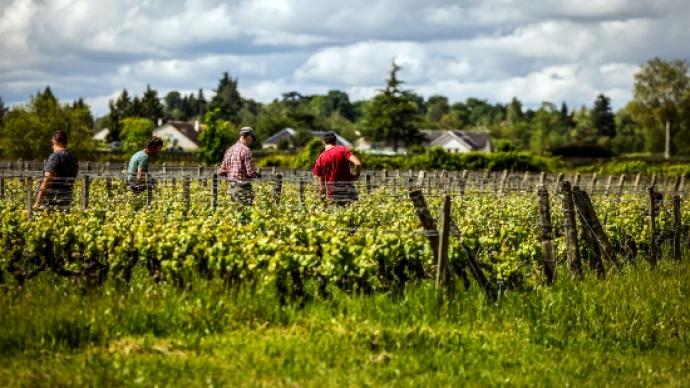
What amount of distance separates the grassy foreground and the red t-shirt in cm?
488

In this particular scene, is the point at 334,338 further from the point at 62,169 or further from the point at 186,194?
the point at 186,194

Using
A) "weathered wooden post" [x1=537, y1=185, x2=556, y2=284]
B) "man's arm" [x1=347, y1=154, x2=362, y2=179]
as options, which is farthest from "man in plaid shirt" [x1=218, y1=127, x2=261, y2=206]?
"weathered wooden post" [x1=537, y1=185, x2=556, y2=284]

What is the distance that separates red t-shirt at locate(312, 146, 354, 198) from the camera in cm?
1473

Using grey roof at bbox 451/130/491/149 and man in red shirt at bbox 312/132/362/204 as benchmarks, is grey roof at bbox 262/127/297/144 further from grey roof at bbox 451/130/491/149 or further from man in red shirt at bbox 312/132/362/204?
man in red shirt at bbox 312/132/362/204

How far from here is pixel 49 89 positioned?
151m

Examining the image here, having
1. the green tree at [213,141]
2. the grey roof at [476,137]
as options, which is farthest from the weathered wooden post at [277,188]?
the grey roof at [476,137]

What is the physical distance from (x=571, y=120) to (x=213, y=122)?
127 meters

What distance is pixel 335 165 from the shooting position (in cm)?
1480

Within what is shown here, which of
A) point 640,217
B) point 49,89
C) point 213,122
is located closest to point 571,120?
point 49,89

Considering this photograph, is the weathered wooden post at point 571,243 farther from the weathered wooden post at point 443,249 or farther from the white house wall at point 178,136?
the white house wall at point 178,136

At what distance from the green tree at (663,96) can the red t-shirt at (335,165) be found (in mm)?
91433

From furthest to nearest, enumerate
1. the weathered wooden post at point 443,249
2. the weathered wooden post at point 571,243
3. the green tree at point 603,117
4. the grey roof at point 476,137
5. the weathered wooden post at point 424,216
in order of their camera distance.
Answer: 1. the green tree at point 603,117
2. the grey roof at point 476,137
3. the weathered wooden post at point 571,243
4. the weathered wooden post at point 424,216
5. the weathered wooden post at point 443,249

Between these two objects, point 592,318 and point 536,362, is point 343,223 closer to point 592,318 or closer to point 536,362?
point 592,318

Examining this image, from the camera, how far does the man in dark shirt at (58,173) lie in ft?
45.1
